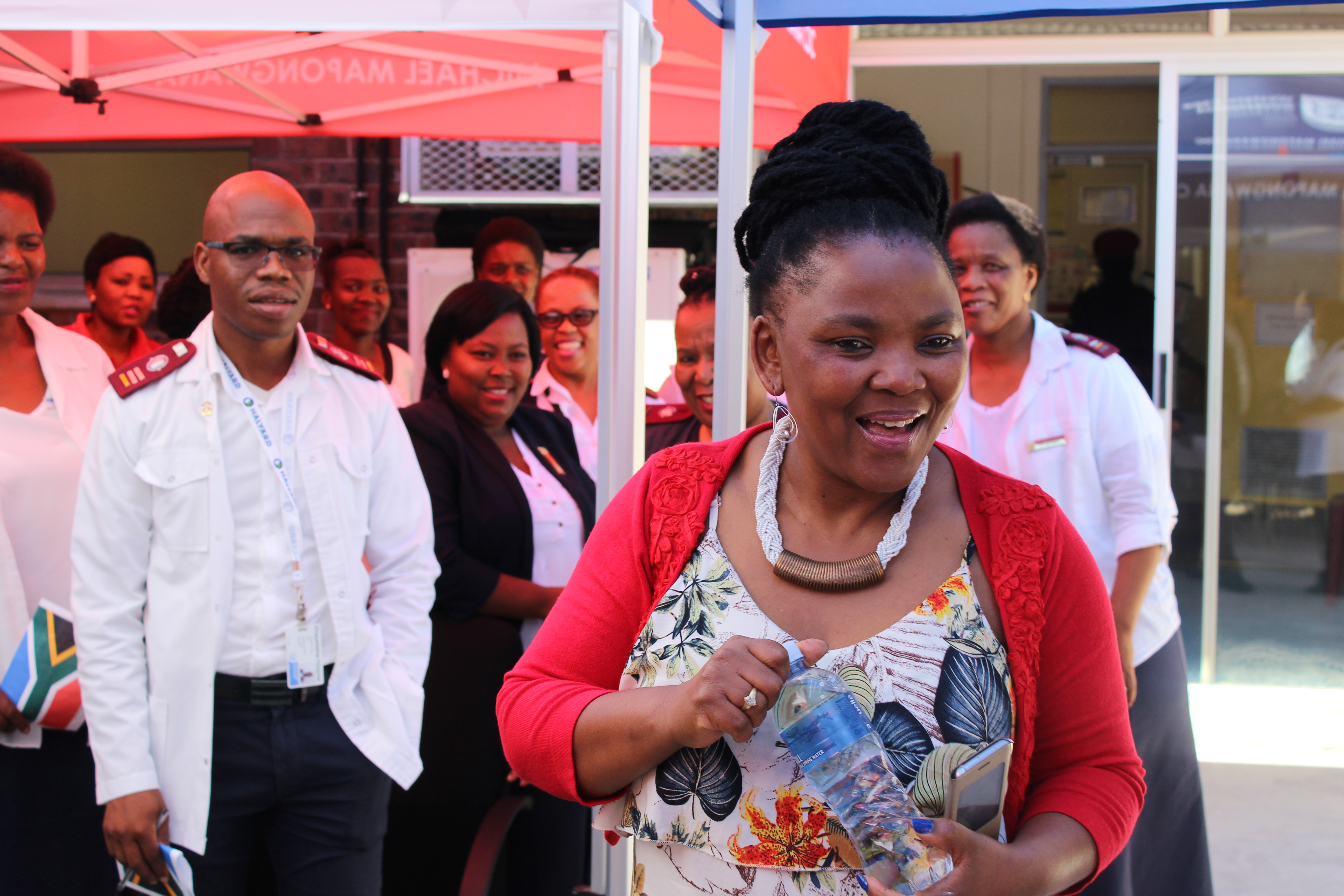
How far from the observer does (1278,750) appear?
4898mm

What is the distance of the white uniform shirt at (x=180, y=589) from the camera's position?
2238 millimetres

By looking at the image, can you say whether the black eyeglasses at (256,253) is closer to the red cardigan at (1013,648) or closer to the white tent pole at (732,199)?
the white tent pole at (732,199)

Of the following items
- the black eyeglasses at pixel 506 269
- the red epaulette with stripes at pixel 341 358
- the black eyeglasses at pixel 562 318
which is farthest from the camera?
the black eyeglasses at pixel 506 269

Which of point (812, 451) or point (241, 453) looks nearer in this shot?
point (812, 451)

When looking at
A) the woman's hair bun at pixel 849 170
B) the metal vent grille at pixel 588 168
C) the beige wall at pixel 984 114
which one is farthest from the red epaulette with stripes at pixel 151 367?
the beige wall at pixel 984 114

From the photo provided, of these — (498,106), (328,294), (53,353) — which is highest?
(498,106)

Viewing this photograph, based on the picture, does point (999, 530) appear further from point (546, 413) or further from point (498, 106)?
point (498, 106)

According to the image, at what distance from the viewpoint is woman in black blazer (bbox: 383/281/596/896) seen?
10.1 ft

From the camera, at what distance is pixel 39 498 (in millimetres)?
2586

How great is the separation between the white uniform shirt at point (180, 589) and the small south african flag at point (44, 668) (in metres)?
0.11

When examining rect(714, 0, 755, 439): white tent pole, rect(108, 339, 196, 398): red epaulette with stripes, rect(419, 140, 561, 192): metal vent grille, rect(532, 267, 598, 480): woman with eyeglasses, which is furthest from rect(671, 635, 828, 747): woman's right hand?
rect(419, 140, 561, 192): metal vent grille

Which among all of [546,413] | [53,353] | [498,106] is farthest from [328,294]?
[53,353]

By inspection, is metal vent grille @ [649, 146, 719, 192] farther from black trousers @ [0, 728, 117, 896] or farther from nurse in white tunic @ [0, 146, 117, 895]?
black trousers @ [0, 728, 117, 896]

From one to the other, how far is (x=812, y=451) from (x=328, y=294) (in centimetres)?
389
